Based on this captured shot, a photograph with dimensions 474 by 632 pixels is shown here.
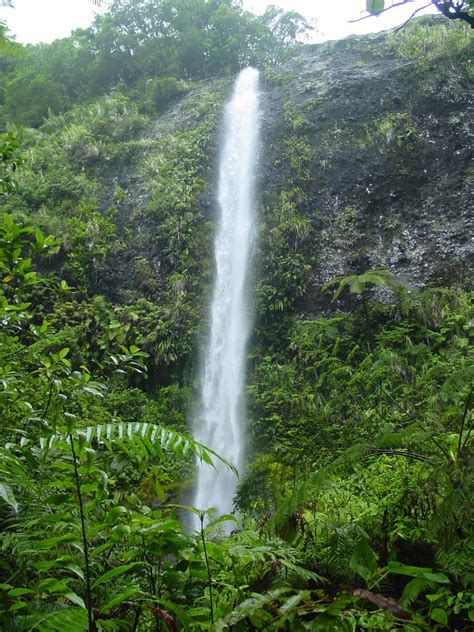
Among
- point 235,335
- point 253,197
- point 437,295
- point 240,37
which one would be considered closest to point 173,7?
point 240,37

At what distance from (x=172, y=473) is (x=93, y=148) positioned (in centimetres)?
1064

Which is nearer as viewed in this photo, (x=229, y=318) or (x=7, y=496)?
(x=7, y=496)

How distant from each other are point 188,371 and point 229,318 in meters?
1.48

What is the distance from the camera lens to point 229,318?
9805 millimetres

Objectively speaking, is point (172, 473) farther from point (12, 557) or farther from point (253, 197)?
point (253, 197)

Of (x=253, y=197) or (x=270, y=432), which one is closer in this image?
(x=270, y=432)

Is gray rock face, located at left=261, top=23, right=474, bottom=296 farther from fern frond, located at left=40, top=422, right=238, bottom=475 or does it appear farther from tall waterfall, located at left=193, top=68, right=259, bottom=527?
fern frond, located at left=40, top=422, right=238, bottom=475

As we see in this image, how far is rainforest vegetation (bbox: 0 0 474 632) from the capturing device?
138 centimetres

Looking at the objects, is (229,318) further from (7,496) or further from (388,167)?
(7,496)

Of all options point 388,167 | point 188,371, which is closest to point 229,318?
point 188,371

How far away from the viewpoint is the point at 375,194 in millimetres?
10359

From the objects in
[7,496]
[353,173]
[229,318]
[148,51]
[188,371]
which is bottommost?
[188,371]

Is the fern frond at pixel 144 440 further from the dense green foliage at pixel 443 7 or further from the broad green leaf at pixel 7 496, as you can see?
the dense green foliage at pixel 443 7

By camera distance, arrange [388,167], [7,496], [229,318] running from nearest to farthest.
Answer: [7,496]
[229,318]
[388,167]
